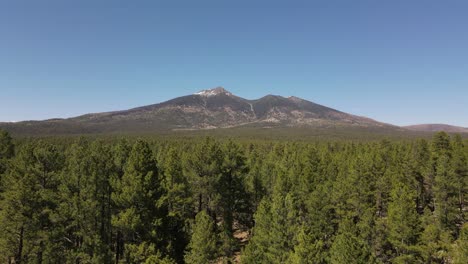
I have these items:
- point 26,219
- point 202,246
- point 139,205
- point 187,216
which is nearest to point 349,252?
point 202,246

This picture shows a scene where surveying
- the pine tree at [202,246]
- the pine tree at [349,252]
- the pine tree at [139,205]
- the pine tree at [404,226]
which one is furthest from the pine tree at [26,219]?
the pine tree at [404,226]

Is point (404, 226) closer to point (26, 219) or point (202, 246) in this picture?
point (202, 246)

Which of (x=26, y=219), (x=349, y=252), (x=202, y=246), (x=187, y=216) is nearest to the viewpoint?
(x=349, y=252)

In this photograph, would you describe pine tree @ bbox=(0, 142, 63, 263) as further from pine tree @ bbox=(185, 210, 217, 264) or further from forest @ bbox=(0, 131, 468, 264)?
pine tree @ bbox=(185, 210, 217, 264)

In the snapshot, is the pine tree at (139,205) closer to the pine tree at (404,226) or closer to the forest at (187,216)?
the forest at (187,216)

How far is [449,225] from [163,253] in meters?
38.3

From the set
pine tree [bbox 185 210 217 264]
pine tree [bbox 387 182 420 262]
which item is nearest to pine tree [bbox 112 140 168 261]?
pine tree [bbox 185 210 217 264]

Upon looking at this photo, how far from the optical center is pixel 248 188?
52.1 m

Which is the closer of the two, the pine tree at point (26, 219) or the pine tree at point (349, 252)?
the pine tree at point (349, 252)

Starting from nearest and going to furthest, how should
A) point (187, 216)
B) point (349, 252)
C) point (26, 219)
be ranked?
point (349, 252) < point (26, 219) < point (187, 216)

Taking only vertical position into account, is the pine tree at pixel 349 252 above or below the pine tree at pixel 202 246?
above

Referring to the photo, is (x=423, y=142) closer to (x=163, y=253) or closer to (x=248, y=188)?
(x=248, y=188)

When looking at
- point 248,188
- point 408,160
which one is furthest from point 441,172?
point 248,188

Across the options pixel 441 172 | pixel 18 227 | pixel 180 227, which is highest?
pixel 441 172
